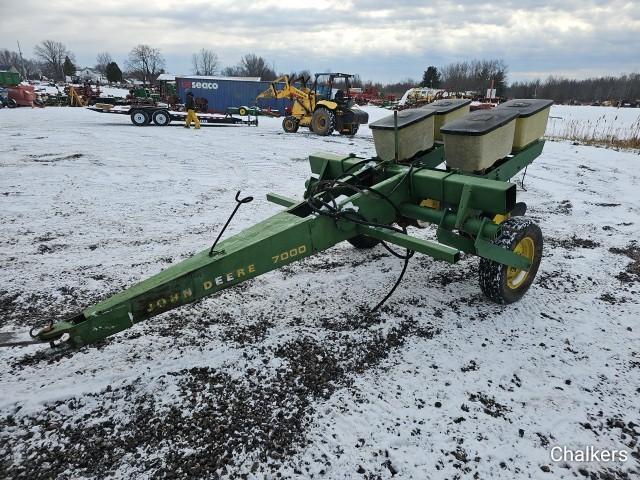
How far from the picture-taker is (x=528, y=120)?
3.85m

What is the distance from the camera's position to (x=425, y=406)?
8.02ft

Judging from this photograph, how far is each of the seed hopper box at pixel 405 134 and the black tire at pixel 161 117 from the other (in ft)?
50.2

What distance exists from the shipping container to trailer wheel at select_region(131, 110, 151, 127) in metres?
8.00

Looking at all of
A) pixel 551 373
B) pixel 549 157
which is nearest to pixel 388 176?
pixel 551 373

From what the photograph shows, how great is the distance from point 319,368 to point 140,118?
16946 millimetres

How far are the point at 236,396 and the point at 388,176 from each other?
236cm

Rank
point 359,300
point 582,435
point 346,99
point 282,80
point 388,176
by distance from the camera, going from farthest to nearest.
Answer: point 282,80 → point 346,99 → point 388,176 → point 359,300 → point 582,435

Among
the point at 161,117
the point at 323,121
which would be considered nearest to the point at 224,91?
the point at 161,117

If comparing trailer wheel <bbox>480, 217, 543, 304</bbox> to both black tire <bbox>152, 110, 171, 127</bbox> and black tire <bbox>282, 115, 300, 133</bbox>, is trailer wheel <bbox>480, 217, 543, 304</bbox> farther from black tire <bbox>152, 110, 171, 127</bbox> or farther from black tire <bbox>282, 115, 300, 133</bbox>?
black tire <bbox>152, 110, 171, 127</bbox>

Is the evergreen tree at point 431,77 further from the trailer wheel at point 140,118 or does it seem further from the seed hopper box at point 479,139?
the seed hopper box at point 479,139

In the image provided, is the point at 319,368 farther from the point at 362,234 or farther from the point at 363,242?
the point at 363,242

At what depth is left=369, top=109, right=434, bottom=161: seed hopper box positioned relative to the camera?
3.88 meters

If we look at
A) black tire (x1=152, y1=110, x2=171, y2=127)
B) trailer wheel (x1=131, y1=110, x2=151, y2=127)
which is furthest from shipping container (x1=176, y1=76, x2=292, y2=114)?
trailer wheel (x1=131, y1=110, x2=151, y2=127)

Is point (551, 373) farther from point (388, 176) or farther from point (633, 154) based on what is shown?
point (633, 154)
